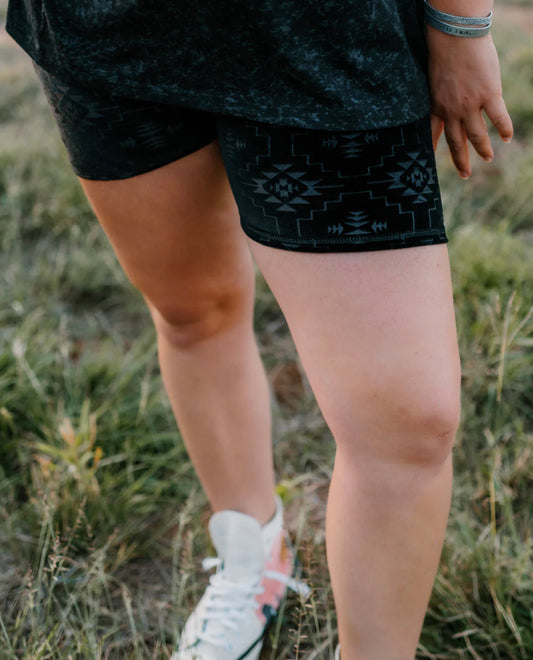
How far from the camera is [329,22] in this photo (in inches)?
26.1

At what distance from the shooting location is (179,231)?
95cm

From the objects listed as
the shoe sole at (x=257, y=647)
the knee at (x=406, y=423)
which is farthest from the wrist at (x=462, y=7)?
the shoe sole at (x=257, y=647)

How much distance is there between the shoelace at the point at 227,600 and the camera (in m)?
1.19

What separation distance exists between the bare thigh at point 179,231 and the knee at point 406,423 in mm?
381

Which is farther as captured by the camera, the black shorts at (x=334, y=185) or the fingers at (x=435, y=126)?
the fingers at (x=435, y=126)

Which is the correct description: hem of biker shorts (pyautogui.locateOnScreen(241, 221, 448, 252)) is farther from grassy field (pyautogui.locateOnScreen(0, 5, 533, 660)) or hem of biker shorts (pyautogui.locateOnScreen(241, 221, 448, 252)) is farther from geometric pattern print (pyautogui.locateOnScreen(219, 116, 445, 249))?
grassy field (pyautogui.locateOnScreen(0, 5, 533, 660))

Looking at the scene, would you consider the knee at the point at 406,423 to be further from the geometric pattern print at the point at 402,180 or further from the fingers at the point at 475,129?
the fingers at the point at 475,129

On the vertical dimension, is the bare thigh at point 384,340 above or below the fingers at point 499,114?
below

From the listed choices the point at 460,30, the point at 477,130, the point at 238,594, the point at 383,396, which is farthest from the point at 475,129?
the point at 238,594

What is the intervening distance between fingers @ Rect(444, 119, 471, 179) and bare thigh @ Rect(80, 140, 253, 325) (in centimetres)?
33

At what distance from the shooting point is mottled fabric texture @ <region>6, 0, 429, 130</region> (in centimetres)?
67

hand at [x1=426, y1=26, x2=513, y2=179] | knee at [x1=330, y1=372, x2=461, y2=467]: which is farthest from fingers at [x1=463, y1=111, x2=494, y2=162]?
knee at [x1=330, y1=372, x2=461, y2=467]

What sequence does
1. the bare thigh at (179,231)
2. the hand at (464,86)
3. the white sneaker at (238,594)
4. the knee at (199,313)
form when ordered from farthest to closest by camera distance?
the white sneaker at (238,594) → the knee at (199,313) → the bare thigh at (179,231) → the hand at (464,86)

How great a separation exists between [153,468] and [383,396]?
1.01 metres
